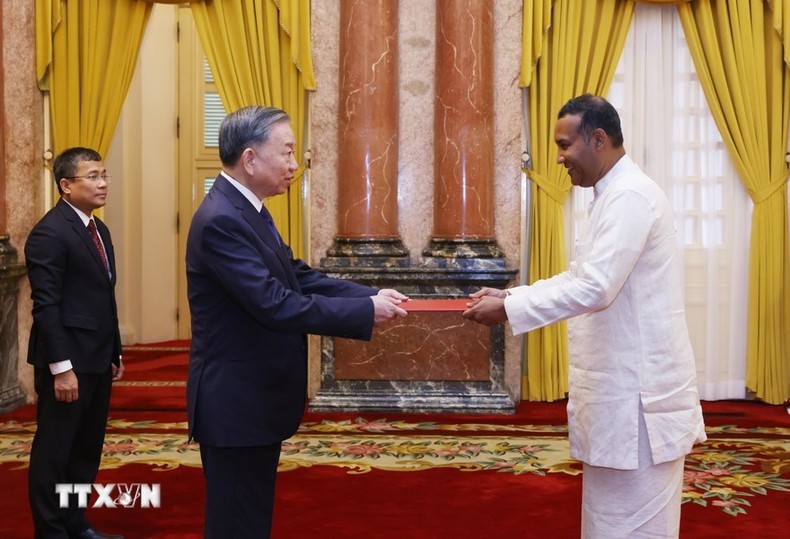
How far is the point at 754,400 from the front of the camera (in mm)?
7062

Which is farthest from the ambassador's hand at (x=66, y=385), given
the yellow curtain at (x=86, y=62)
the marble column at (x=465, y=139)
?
the yellow curtain at (x=86, y=62)

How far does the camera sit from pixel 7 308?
661 cm

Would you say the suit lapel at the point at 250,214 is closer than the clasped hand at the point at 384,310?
Yes

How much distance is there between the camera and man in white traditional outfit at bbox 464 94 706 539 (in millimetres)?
2709

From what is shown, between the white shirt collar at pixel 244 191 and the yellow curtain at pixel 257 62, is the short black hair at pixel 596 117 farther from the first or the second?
the yellow curtain at pixel 257 62

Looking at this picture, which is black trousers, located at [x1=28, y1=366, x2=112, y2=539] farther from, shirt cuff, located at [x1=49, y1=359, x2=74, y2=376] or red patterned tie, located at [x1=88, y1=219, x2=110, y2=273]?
red patterned tie, located at [x1=88, y1=219, x2=110, y2=273]

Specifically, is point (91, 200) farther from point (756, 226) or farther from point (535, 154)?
point (756, 226)

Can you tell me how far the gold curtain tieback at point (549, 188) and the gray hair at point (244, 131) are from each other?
4.34 m

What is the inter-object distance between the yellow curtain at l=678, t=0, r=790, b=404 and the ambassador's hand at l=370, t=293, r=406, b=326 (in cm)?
479

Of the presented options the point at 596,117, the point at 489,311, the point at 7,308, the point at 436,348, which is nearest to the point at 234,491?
the point at 489,311

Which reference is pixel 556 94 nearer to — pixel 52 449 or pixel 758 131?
pixel 758 131

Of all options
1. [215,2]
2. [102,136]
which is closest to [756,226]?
[215,2]

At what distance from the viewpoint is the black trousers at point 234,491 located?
2.67m

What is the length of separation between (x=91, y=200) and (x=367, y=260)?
9.77 feet
